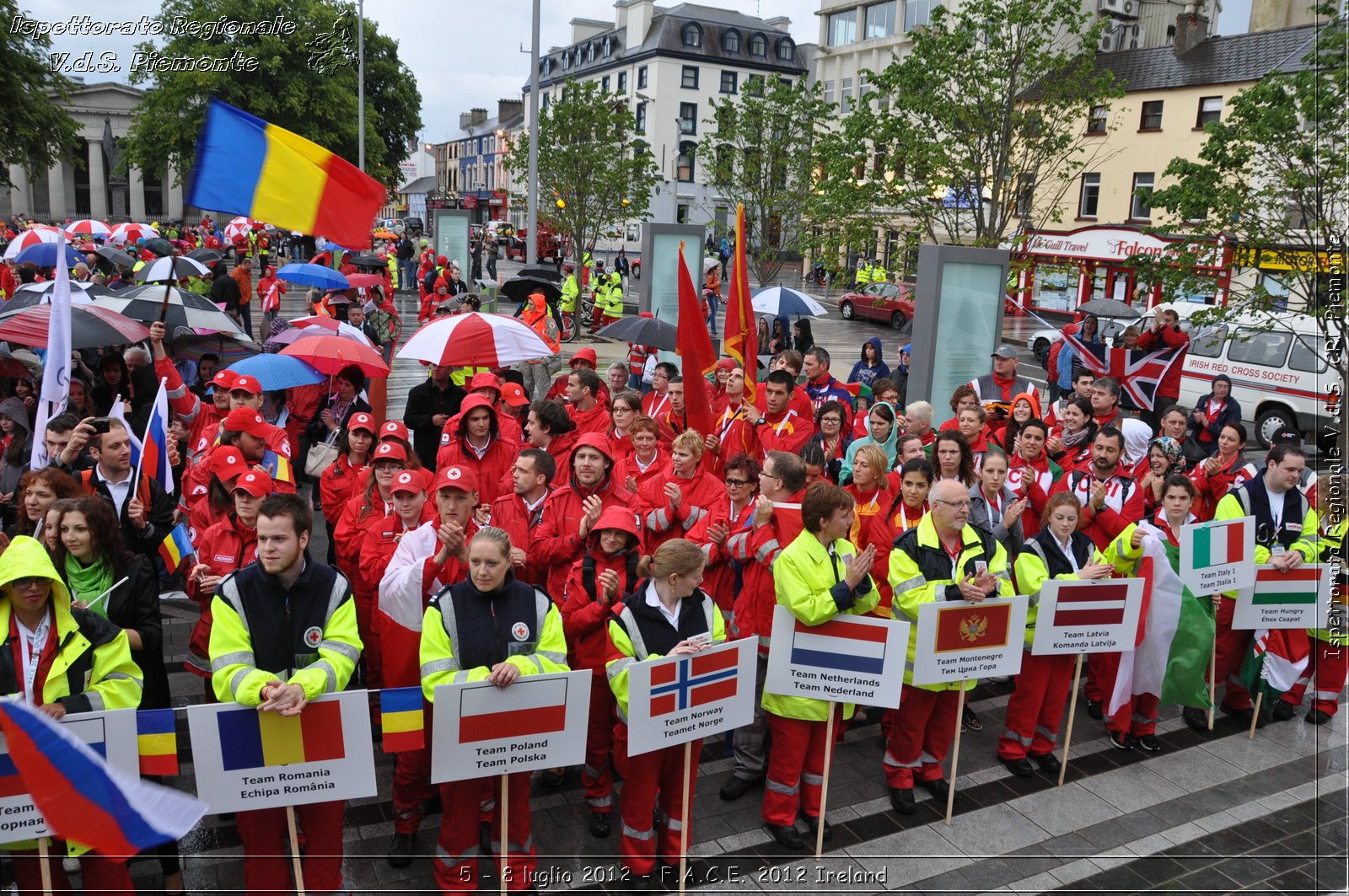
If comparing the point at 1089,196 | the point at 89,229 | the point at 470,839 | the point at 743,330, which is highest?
the point at 1089,196

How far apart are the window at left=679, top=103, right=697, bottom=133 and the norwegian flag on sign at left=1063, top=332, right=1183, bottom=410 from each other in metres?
57.9

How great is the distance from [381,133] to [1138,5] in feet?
123

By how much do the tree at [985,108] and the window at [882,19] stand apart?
3818cm

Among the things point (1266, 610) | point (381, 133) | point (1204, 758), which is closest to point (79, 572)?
point (1204, 758)

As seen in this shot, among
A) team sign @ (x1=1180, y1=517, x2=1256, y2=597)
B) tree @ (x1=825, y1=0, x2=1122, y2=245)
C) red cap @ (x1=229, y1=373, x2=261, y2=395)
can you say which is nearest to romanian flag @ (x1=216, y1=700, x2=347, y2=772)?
red cap @ (x1=229, y1=373, x2=261, y2=395)

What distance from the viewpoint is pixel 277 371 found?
8.44m

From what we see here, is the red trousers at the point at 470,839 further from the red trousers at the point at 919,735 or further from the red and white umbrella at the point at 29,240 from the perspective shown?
the red and white umbrella at the point at 29,240

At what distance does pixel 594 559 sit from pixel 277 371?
Answer: 15.0 feet

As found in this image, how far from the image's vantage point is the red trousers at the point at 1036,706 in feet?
19.7

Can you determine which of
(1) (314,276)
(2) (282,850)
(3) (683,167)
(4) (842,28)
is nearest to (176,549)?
(2) (282,850)

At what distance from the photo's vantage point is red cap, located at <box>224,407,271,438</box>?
6.27m

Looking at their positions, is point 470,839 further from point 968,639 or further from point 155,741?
point 968,639

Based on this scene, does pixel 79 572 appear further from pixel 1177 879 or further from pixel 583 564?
pixel 1177 879

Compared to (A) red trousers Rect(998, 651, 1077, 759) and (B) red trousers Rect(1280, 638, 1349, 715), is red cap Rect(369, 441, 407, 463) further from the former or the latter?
(B) red trousers Rect(1280, 638, 1349, 715)
